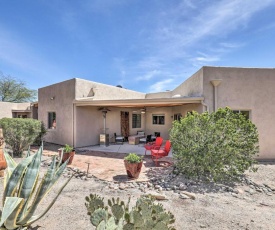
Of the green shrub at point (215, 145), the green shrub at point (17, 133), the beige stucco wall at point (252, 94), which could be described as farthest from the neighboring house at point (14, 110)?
the beige stucco wall at point (252, 94)

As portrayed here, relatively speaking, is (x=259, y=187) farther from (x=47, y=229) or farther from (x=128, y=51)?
(x=128, y=51)

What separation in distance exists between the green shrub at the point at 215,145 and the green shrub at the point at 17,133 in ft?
26.5

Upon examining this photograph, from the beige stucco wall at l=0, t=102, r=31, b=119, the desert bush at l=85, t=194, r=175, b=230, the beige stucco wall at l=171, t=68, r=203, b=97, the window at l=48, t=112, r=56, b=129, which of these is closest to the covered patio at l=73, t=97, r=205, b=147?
the beige stucco wall at l=171, t=68, r=203, b=97

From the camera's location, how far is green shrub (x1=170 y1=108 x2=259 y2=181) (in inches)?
242

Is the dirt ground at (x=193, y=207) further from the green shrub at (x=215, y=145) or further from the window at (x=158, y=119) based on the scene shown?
the window at (x=158, y=119)

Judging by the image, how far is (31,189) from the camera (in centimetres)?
249

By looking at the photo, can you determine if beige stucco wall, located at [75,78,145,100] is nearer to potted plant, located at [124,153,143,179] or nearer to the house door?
the house door

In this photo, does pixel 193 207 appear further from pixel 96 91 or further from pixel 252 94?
pixel 96 91

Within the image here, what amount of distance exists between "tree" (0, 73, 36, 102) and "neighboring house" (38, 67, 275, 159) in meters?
23.4

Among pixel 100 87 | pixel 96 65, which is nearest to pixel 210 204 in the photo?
pixel 100 87

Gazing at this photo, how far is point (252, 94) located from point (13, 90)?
3846cm

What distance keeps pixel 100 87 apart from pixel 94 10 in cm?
598

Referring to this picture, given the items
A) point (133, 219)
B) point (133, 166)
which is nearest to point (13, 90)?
point (133, 166)

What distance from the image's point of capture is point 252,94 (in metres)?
9.08
